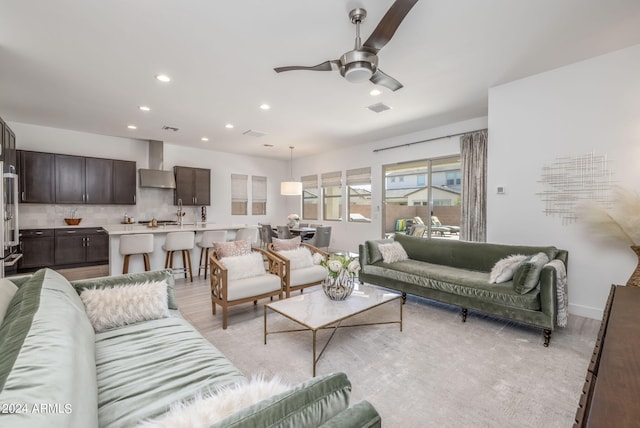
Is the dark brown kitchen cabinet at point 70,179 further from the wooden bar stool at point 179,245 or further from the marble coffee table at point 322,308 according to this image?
the marble coffee table at point 322,308

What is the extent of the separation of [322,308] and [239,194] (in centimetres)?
670

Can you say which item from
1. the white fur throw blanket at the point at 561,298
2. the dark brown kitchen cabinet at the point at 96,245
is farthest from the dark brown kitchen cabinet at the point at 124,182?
the white fur throw blanket at the point at 561,298

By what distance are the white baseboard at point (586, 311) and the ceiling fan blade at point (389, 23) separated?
3767 mm

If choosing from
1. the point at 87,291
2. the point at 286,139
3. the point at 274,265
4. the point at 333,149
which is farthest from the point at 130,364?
the point at 333,149

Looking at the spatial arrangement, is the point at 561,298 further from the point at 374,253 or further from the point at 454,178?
the point at 454,178

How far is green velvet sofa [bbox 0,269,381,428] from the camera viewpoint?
0.71 metres

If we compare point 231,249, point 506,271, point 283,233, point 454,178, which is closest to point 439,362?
point 506,271

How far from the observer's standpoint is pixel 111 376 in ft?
4.65

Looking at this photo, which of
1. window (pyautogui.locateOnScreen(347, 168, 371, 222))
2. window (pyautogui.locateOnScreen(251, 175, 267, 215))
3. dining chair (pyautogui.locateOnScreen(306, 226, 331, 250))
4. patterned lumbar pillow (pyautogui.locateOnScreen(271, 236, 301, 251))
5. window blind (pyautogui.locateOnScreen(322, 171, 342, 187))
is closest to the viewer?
patterned lumbar pillow (pyautogui.locateOnScreen(271, 236, 301, 251))

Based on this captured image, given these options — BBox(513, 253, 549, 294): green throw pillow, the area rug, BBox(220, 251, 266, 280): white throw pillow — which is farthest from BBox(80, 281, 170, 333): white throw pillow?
BBox(513, 253, 549, 294): green throw pillow

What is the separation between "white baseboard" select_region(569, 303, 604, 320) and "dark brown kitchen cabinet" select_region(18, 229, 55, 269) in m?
8.57

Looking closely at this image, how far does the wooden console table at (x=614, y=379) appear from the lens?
3.00 feet

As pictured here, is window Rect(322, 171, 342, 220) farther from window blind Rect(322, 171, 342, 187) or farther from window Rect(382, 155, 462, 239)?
window Rect(382, 155, 462, 239)

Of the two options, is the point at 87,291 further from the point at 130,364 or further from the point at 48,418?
the point at 48,418
